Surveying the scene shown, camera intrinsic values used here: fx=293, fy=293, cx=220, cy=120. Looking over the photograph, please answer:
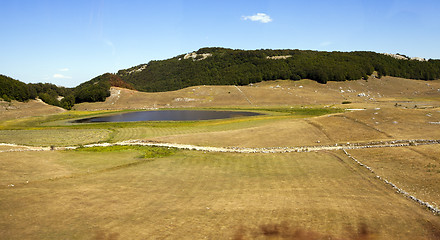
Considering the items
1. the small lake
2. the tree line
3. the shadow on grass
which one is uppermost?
the tree line

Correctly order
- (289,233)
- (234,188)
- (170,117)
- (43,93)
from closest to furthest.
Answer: (289,233) < (234,188) < (170,117) < (43,93)

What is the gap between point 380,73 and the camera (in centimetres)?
18975

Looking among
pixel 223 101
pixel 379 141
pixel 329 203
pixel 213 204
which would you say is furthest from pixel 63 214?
pixel 223 101

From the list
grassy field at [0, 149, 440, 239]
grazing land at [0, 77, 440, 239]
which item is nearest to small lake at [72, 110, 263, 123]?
grazing land at [0, 77, 440, 239]

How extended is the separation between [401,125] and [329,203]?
39251mm

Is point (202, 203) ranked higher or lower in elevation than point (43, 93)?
lower

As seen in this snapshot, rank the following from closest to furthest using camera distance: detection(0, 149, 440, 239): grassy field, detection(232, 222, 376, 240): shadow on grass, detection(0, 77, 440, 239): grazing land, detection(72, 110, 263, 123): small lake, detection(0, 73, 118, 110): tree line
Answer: detection(232, 222, 376, 240): shadow on grass, detection(0, 149, 440, 239): grassy field, detection(0, 77, 440, 239): grazing land, detection(72, 110, 263, 123): small lake, detection(0, 73, 118, 110): tree line

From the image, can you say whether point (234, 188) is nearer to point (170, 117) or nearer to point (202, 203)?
point (202, 203)

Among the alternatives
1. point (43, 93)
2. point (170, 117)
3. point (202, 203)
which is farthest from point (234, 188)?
point (43, 93)

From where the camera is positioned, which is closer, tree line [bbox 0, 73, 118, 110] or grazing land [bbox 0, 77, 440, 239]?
grazing land [bbox 0, 77, 440, 239]

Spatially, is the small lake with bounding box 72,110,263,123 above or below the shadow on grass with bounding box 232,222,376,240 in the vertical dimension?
above

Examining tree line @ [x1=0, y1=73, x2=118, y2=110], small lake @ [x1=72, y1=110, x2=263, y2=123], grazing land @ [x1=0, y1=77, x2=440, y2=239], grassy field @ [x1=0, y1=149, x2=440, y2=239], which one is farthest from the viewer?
tree line @ [x1=0, y1=73, x2=118, y2=110]

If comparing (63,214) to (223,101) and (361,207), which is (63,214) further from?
(223,101)

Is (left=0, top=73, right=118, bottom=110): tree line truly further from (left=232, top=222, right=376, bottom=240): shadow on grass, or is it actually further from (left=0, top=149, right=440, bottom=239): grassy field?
(left=232, top=222, right=376, bottom=240): shadow on grass
